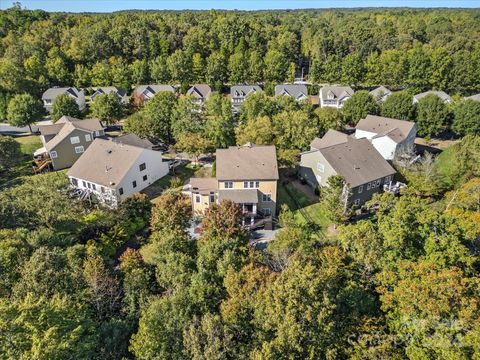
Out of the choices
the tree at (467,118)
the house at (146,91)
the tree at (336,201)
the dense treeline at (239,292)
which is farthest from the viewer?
the house at (146,91)

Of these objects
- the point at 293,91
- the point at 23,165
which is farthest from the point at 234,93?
the point at 23,165

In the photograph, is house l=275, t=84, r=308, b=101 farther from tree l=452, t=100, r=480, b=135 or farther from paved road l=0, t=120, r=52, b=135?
paved road l=0, t=120, r=52, b=135

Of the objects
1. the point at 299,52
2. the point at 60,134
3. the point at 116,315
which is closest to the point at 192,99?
the point at 60,134

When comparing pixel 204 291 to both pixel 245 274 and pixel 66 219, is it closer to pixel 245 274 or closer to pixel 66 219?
pixel 245 274

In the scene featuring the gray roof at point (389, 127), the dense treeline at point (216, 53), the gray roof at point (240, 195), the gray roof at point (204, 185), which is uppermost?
the dense treeline at point (216, 53)

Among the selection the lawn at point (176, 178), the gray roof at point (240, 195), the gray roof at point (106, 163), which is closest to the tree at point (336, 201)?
the gray roof at point (240, 195)

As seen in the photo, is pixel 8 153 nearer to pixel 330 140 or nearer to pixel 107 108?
pixel 107 108

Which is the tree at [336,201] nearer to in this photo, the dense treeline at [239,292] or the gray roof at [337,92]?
the dense treeline at [239,292]

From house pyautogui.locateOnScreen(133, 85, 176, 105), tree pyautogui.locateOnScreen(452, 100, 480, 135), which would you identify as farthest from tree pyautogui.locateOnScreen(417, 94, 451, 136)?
house pyautogui.locateOnScreen(133, 85, 176, 105)
